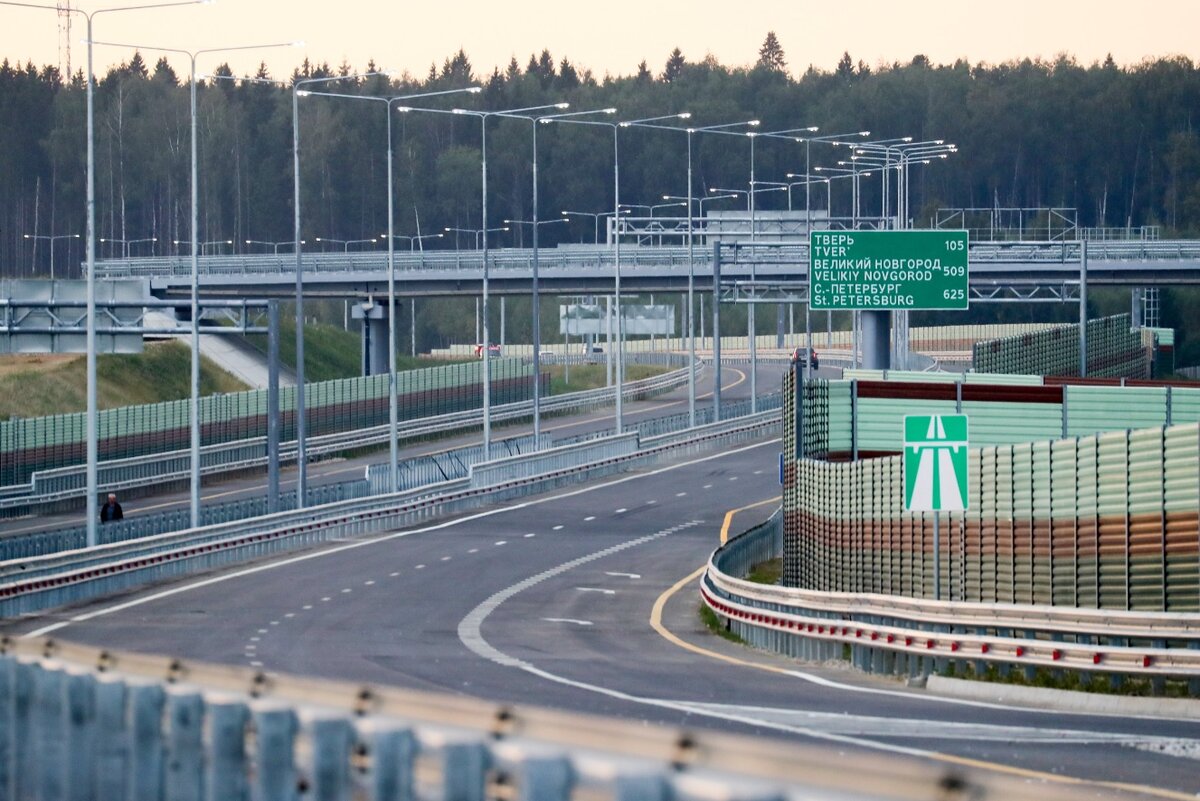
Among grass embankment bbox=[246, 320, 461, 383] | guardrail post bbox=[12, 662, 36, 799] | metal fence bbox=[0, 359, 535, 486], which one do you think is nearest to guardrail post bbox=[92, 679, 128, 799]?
guardrail post bbox=[12, 662, 36, 799]

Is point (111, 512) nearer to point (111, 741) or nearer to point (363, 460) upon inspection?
point (363, 460)

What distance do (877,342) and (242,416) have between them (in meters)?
27.6

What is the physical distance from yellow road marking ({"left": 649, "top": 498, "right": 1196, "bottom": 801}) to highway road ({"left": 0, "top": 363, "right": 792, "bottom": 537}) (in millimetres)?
20452

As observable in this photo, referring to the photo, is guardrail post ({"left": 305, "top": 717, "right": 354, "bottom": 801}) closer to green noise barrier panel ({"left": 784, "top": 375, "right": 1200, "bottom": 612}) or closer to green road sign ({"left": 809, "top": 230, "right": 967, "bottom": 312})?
green noise barrier panel ({"left": 784, "top": 375, "right": 1200, "bottom": 612})

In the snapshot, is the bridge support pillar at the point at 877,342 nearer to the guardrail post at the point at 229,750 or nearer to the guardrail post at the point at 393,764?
the guardrail post at the point at 229,750

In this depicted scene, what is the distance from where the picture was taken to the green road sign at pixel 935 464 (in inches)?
899

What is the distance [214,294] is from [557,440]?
21775 mm

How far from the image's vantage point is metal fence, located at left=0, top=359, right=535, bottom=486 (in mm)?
69438

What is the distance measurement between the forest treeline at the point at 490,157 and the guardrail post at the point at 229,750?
149220 mm

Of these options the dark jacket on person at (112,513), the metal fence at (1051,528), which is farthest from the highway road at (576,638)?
the dark jacket on person at (112,513)

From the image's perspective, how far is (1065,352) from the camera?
7350 cm

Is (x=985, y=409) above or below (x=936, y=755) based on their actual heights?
above

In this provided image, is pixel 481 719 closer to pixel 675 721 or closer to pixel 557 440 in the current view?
pixel 675 721

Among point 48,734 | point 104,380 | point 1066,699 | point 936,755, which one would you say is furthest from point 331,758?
point 104,380
